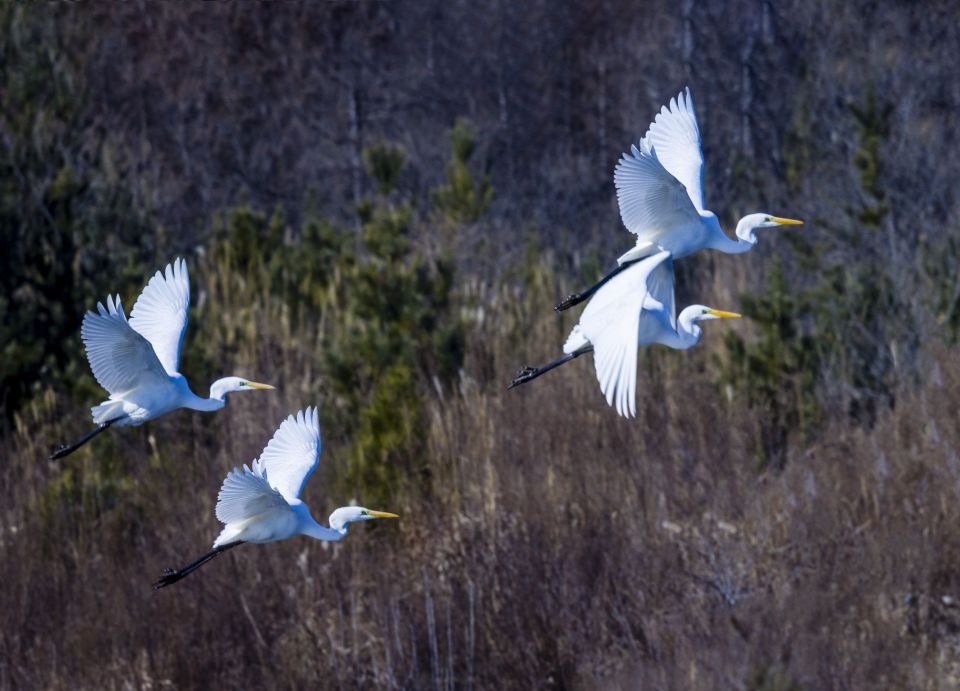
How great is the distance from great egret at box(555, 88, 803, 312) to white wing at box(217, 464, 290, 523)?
1.38 m

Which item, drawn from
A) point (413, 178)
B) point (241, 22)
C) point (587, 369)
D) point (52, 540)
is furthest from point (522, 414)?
point (241, 22)

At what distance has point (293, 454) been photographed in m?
6.66

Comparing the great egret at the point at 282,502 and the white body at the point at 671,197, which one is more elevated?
the white body at the point at 671,197

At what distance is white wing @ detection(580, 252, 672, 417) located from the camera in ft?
17.2

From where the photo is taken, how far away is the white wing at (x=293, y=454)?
656 cm

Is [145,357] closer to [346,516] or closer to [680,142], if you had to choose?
[346,516]

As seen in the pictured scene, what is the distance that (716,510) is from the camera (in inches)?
340

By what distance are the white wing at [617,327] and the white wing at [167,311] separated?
6.63 feet

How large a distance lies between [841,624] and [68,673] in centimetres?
369

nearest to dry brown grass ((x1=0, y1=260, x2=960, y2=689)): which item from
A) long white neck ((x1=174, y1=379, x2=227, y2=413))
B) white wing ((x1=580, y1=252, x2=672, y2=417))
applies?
long white neck ((x1=174, y1=379, x2=227, y2=413))

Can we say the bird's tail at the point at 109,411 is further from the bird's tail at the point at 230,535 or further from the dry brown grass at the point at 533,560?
the dry brown grass at the point at 533,560

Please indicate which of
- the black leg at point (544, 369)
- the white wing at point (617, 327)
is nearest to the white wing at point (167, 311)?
the black leg at point (544, 369)

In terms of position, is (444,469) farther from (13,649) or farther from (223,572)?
(13,649)

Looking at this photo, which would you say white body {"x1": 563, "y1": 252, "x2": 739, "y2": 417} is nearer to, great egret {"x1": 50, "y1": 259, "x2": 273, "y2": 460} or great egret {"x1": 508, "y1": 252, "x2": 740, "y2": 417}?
great egret {"x1": 508, "y1": 252, "x2": 740, "y2": 417}
